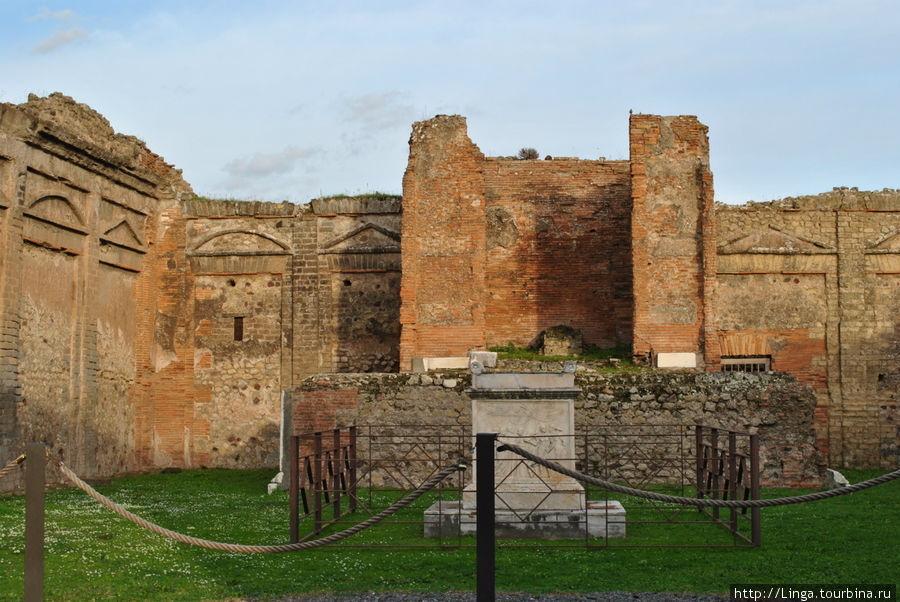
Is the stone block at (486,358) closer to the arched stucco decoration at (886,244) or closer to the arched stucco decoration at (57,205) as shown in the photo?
the arched stucco decoration at (57,205)

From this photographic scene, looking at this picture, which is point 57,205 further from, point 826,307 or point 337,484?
point 826,307

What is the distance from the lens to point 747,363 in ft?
Result: 58.6

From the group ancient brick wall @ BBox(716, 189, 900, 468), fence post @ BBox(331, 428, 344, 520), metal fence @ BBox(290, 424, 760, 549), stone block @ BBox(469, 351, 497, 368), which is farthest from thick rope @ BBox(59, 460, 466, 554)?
ancient brick wall @ BBox(716, 189, 900, 468)

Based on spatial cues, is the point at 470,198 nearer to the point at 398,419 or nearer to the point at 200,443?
the point at 398,419

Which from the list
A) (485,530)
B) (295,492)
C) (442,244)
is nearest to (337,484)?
(295,492)

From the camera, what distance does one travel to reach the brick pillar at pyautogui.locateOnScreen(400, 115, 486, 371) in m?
16.5

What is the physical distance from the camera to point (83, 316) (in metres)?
16.3

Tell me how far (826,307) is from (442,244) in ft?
24.5

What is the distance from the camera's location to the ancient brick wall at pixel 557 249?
18.3 meters

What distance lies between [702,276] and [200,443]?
9.95 metres

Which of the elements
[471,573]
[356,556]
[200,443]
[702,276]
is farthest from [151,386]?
[471,573]

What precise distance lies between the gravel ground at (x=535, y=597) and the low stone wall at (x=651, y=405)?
6662 mm

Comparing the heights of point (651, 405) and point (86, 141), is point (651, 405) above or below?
below

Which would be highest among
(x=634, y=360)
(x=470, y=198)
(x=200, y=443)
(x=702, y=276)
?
(x=470, y=198)
